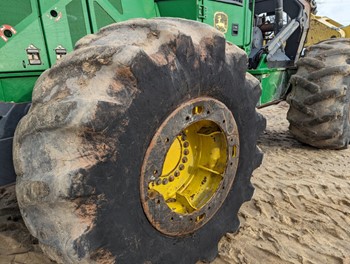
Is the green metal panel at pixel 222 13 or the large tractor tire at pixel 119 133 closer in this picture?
the large tractor tire at pixel 119 133

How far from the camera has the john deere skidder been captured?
1163 mm

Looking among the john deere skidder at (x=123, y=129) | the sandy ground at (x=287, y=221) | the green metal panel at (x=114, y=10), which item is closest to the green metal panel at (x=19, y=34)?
the john deere skidder at (x=123, y=129)

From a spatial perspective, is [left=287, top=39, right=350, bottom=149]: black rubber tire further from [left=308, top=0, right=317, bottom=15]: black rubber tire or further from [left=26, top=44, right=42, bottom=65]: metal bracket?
[left=26, top=44, right=42, bottom=65]: metal bracket

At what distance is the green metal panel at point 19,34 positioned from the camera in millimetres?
1621

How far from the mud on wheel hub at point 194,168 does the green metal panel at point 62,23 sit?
94 centimetres

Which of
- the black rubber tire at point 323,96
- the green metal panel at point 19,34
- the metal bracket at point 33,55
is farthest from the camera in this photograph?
the black rubber tire at point 323,96

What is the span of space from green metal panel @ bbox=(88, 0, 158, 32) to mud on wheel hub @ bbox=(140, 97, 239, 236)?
0.96 meters

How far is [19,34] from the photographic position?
1673 mm

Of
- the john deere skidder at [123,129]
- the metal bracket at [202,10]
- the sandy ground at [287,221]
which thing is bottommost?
the sandy ground at [287,221]

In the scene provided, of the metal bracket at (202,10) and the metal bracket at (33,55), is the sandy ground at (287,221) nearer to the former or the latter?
the metal bracket at (33,55)

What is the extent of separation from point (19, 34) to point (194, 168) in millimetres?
1329

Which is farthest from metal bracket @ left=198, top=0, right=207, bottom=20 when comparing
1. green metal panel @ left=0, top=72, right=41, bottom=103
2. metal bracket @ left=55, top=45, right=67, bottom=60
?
green metal panel @ left=0, top=72, right=41, bottom=103

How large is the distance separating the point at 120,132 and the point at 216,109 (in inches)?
25.2

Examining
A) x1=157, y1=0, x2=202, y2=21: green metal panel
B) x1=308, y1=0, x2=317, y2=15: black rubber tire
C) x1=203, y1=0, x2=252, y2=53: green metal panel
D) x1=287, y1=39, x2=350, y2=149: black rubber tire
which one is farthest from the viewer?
x1=308, y1=0, x2=317, y2=15: black rubber tire
